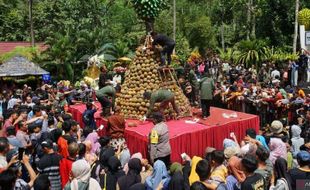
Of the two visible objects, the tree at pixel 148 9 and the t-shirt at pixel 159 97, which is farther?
the tree at pixel 148 9

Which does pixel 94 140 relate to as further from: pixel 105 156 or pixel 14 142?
pixel 105 156

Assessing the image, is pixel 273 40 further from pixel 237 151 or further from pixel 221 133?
pixel 237 151

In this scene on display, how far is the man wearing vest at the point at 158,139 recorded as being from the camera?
318 inches

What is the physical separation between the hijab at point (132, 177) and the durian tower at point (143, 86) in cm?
556

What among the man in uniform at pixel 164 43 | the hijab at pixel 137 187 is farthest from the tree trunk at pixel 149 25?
the hijab at pixel 137 187

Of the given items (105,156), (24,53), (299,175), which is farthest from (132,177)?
(24,53)

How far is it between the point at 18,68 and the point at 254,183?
63.1ft

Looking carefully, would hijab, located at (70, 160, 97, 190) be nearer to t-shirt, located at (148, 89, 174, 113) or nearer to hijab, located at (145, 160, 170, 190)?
hijab, located at (145, 160, 170, 190)

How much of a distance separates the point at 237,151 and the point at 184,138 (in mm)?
3121

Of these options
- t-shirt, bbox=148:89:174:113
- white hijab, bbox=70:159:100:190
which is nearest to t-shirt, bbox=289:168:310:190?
white hijab, bbox=70:159:100:190

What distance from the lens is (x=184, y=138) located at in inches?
391

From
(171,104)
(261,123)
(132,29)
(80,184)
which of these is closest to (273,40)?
(132,29)

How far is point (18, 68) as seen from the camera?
2242 cm

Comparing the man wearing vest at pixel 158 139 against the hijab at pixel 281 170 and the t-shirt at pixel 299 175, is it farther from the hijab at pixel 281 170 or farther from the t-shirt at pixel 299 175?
the t-shirt at pixel 299 175
